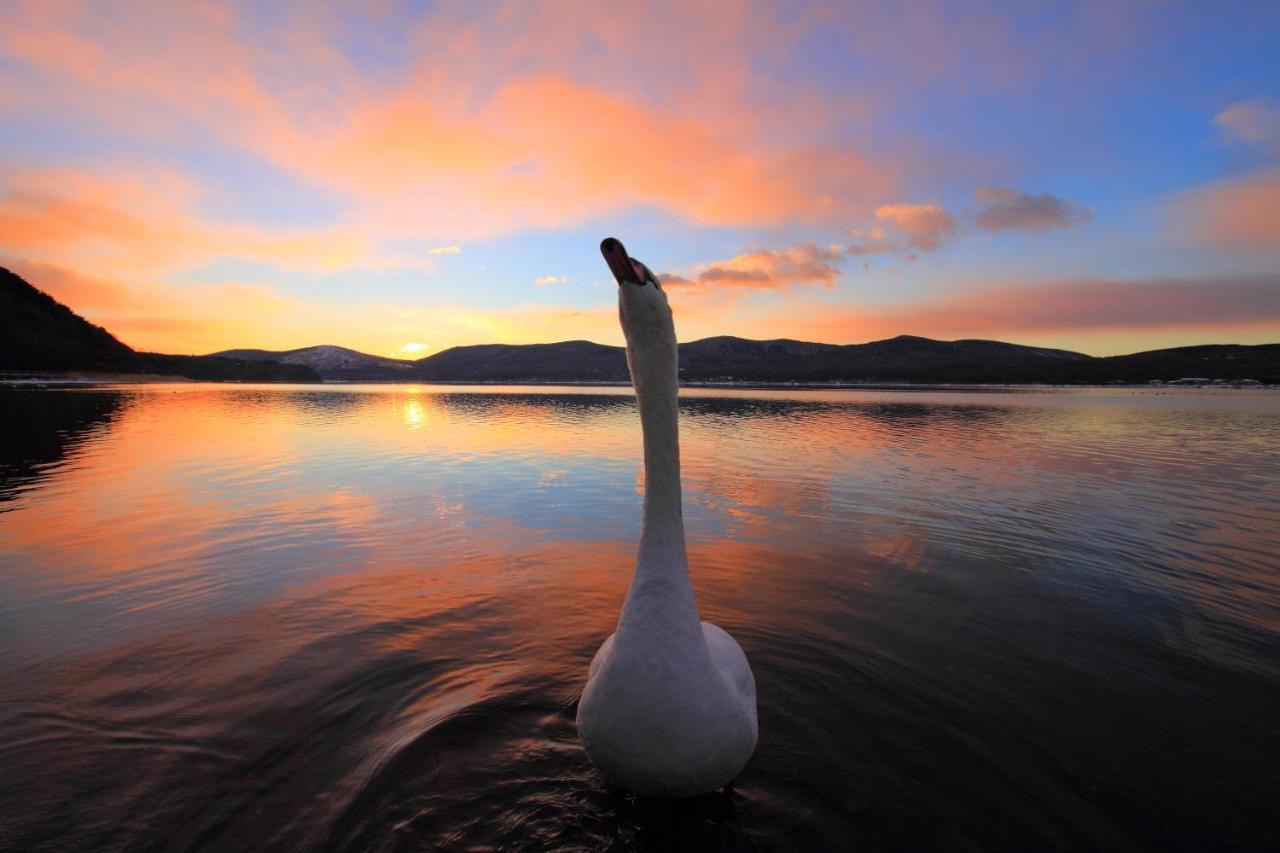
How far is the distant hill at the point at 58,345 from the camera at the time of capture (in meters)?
97.4

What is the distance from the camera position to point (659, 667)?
132 inches

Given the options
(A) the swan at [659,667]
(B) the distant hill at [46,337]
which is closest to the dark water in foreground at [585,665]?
(A) the swan at [659,667]

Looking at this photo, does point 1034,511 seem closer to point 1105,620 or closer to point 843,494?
point 843,494

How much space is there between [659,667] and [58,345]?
508ft

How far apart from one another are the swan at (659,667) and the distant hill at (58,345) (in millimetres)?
132332

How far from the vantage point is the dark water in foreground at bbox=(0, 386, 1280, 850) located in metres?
3.90

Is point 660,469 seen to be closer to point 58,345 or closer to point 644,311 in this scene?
point 644,311

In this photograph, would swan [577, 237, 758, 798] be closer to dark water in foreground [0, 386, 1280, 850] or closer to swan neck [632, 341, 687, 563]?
swan neck [632, 341, 687, 563]

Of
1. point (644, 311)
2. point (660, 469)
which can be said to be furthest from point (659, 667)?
point (644, 311)

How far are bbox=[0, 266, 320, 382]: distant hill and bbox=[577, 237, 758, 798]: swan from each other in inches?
5210

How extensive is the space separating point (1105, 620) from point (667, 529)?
719 cm

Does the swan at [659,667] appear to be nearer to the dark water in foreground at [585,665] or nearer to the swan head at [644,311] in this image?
the swan head at [644,311]

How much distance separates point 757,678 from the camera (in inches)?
230

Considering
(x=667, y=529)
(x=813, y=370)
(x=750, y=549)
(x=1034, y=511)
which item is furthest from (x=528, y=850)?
(x=813, y=370)
